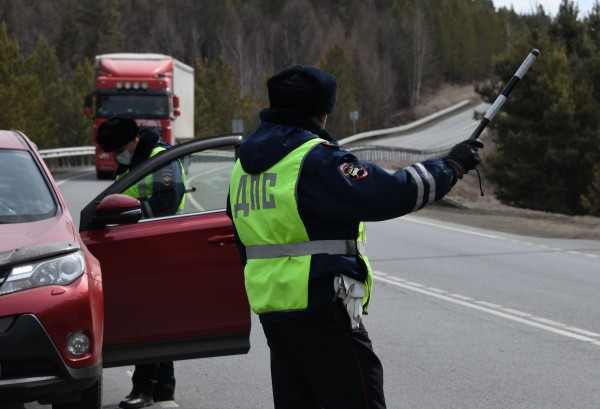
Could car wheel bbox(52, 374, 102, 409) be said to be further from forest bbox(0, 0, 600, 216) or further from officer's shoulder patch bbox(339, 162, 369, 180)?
forest bbox(0, 0, 600, 216)

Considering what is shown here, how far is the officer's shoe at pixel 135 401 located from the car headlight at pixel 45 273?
1.42 m

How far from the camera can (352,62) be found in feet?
436

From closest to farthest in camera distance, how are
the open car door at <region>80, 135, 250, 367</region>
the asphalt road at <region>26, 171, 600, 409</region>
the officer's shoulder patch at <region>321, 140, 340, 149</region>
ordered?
the officer's shoulder patch at <region>321, 140, 340, 149</region> < the open car door at <region>80, 135, 250, 367</region> < the asphalt road at <region>26, 171, 600, 409</region>

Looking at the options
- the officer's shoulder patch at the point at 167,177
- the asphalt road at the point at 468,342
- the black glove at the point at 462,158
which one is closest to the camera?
the black glove at the point at 462,158

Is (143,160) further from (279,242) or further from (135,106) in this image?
(135,106)

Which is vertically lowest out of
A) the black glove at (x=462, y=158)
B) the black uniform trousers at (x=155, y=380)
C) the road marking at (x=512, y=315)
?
the road marking at (x=512, y=315)

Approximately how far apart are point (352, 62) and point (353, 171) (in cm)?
13017

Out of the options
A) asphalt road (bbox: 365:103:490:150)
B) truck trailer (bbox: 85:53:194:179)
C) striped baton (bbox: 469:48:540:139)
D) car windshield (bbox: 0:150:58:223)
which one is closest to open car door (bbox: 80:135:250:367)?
car windshield (bbox: 0:150:58:223)

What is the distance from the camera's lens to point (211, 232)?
261 inches

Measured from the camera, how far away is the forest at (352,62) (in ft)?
166

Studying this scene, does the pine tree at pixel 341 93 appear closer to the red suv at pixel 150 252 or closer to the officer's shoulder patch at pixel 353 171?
the red suv at pixel 150 252

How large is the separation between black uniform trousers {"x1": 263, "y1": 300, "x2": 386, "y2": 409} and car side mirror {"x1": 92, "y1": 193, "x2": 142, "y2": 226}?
8.19 ft

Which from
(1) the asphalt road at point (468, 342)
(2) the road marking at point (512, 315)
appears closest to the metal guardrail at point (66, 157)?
(1) the asphalt road at point (468, 342)

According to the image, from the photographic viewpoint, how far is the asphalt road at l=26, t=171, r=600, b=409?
24.1ft
